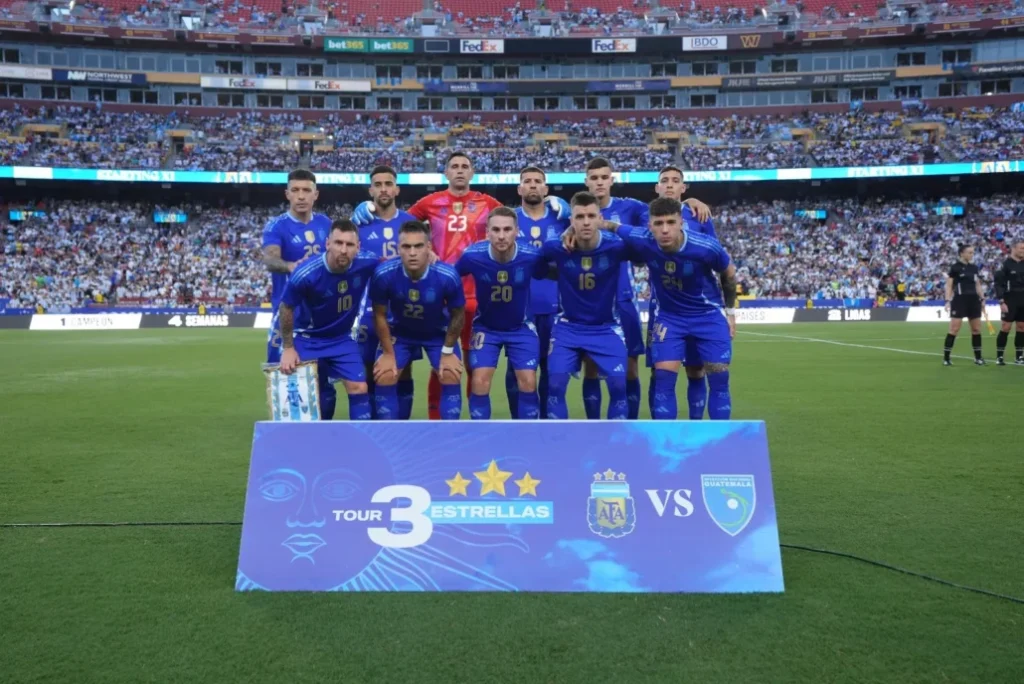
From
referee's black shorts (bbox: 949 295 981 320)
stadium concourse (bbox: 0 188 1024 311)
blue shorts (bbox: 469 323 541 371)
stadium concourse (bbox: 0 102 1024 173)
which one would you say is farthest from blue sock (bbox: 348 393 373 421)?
stadium concourse (bbox: 0 102 1024 173)

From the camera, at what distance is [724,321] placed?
274 inches

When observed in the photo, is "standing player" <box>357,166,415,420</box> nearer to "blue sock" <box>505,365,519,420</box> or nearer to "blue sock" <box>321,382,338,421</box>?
"blue sock" <box>321,382,338,421</box>

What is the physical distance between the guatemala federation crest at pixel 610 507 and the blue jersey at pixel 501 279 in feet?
9.94

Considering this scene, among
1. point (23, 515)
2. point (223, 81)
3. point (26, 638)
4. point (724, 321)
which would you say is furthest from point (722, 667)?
point (223, 81)

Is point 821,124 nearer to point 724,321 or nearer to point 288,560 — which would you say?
point 724,321

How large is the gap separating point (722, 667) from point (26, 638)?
291 centimetres

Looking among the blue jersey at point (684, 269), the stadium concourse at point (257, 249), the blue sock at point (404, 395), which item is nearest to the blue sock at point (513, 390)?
the blue sock at point (404, 395)

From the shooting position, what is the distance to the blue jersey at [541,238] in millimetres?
7645

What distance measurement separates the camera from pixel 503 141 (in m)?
51.7

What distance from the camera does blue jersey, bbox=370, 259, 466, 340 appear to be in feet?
21.7

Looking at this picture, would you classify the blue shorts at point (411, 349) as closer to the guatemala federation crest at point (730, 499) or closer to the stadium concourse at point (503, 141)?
the guatemala federation crest at point (730, 499)

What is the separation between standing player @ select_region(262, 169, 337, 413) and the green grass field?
1.72 m

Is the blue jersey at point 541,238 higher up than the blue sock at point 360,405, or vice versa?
the blue jersey at point 541,238

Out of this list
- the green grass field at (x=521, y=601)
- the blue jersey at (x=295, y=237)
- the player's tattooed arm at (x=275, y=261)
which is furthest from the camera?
the blue jersey at (x=295, y=237)
